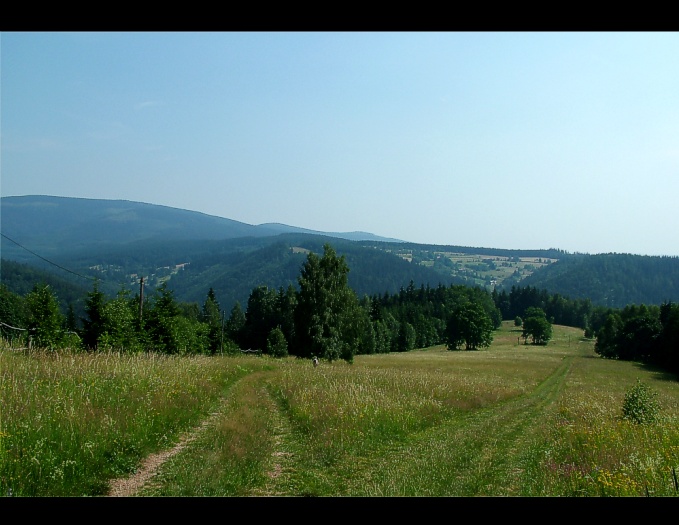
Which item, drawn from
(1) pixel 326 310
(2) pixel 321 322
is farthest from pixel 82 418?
(1) pixel 326 310

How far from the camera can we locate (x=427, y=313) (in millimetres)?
134375

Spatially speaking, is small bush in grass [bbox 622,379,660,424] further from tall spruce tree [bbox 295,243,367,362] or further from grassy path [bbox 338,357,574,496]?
tall spruce tree [bbox 295,243,367,362]

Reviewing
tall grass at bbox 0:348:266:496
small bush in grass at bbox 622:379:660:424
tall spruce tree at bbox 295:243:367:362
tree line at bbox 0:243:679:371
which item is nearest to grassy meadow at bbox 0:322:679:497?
tall grass at bbox 0:348:266:496

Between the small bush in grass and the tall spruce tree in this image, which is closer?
the small bush in grass

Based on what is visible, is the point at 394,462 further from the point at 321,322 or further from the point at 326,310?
the point at 326,310

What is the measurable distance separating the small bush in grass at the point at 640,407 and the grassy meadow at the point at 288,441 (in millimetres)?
349

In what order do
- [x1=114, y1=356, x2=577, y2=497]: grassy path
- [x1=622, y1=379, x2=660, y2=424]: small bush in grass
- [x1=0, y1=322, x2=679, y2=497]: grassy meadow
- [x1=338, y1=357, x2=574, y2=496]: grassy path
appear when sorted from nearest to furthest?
[x1=0, y1=322, x2=679, y2=497]: grassy meadow → [x1=114, y1=356, x2=577, y2=497]: grassy path → [x1=338, y1=357, x2=574, y2=496]: grassy path → [x1=622, y1=379, x2=660, y2=424]: small bush in grass

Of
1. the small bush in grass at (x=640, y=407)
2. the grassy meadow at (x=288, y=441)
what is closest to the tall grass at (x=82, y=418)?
the grassy meadow at (x=288, y=441)

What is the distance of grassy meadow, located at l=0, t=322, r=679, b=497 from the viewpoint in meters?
7.08

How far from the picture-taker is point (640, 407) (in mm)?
13422

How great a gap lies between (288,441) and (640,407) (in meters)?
9.20

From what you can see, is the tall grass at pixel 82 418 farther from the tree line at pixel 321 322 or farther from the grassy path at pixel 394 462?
the tree line at pixel 321 322

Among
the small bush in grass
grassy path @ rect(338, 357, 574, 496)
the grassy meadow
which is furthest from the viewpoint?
the small bush in grass

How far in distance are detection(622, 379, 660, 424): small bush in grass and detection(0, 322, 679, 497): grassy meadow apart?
1.14 feet
